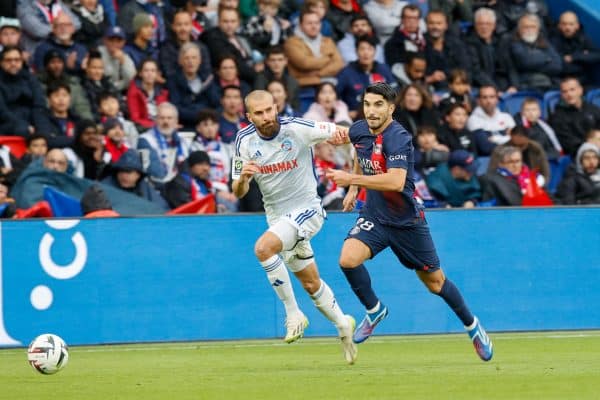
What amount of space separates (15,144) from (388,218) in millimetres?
6617

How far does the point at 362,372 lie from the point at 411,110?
27.1ft

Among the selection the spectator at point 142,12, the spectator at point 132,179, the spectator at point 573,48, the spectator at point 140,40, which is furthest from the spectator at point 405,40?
the spectator at point 132,179

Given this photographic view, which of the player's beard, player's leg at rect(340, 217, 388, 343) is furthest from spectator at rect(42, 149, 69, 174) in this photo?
player's leg at rect(340, 217, 388, 343)

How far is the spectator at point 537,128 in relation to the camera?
1928cm

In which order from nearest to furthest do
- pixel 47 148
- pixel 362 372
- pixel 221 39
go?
1. pixel 362 372
2. pixel 47 148
3. pixel 221 39

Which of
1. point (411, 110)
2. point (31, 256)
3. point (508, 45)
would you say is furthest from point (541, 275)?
point (508, 45)

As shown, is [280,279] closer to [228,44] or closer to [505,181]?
[505,181]

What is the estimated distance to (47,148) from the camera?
16.2m

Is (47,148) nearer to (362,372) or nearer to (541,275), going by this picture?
(541,275)

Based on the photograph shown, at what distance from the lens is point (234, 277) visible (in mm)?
14438

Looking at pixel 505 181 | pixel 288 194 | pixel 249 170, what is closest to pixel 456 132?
pixel 505 181

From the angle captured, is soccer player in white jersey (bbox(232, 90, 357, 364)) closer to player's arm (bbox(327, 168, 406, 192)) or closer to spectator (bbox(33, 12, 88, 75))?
player's arm (bbox(327, 168, 406, 192))

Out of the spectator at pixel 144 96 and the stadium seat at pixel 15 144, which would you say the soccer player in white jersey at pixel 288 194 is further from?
the spectator at pixel 144 96

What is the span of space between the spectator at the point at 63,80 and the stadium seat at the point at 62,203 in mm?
2187
